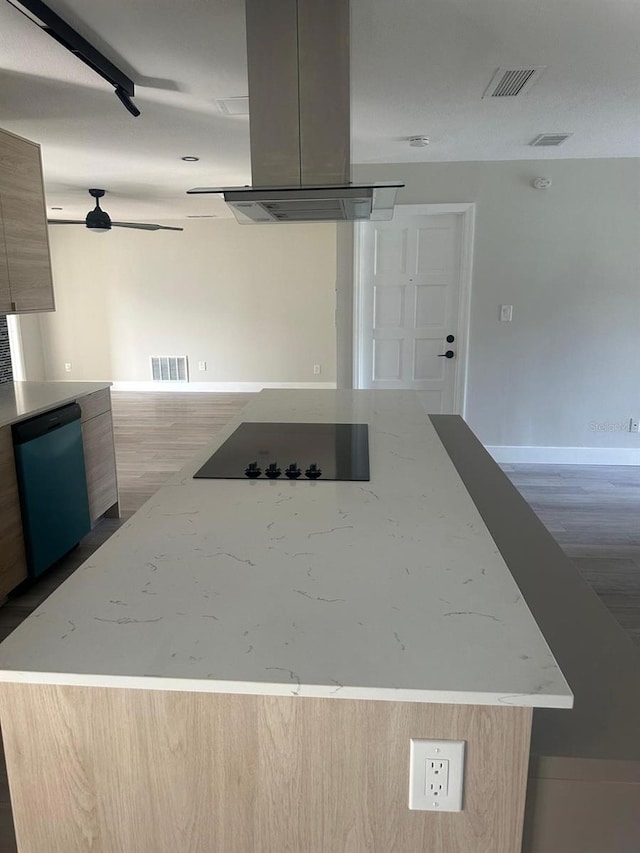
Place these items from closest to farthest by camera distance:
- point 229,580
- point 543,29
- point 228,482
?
point 229,580 → point 228,482 → point 543,29

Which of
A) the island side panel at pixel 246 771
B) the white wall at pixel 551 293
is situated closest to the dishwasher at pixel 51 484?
the island side panel at pixel 246 771

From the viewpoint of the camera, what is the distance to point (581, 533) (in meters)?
3.63

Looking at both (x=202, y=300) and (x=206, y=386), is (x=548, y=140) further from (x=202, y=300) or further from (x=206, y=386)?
(x=206, y=386)

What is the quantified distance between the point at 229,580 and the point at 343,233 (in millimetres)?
4112

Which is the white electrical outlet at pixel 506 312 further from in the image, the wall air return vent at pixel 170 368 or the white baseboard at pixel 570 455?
the wall air return vent at pixel 170 368

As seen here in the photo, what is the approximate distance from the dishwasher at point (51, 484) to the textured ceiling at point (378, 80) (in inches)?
67.2

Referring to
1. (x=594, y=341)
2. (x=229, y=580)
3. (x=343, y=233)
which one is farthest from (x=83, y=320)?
(x=229, y=580)

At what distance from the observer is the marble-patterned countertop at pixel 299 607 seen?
865 mm

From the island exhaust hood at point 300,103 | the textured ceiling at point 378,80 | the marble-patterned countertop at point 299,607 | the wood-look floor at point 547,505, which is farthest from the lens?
the wood-look floor at point 547,505

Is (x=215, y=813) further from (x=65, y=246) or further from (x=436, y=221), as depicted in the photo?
(x=65, y=246)

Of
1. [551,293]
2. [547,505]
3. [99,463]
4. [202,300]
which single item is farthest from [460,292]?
[202,300]

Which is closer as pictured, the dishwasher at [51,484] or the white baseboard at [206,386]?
the dishwasher at [51,484]

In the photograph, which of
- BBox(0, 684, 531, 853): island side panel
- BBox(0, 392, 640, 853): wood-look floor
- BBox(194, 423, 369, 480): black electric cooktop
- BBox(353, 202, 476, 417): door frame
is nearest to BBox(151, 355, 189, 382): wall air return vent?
BBox(0, 392, 640, 853): wood-look floor

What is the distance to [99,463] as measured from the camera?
3.75m
